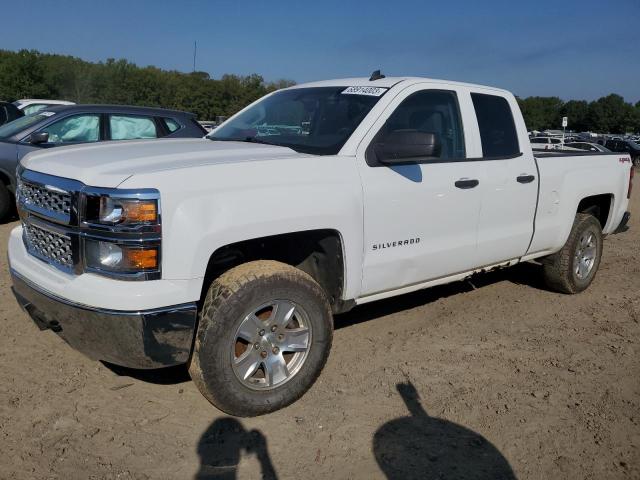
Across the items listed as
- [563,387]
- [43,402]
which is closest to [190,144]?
[43,402]

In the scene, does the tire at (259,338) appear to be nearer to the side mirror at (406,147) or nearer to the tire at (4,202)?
the side mirror at (406,147)

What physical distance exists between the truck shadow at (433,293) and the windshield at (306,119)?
168cm

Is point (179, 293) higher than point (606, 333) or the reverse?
higher

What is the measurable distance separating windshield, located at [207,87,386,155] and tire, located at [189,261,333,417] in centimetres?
93

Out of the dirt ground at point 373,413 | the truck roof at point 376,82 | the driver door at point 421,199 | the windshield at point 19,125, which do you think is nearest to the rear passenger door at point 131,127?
the windshield at point 19,125

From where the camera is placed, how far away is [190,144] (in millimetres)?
3826

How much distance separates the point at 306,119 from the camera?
4164 mm

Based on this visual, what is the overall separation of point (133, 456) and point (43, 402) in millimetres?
812

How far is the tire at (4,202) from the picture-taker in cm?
795

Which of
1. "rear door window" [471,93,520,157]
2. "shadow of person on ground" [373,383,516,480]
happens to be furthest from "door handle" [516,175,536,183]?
"shadow of person on ground" [373,383,516,480]

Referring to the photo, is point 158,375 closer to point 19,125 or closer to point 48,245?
point 48,245

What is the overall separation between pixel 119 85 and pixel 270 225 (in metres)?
63.4

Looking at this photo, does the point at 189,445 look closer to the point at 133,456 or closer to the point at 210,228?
the point at 133,456

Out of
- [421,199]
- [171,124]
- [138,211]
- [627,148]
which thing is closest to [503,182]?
[421,199]
